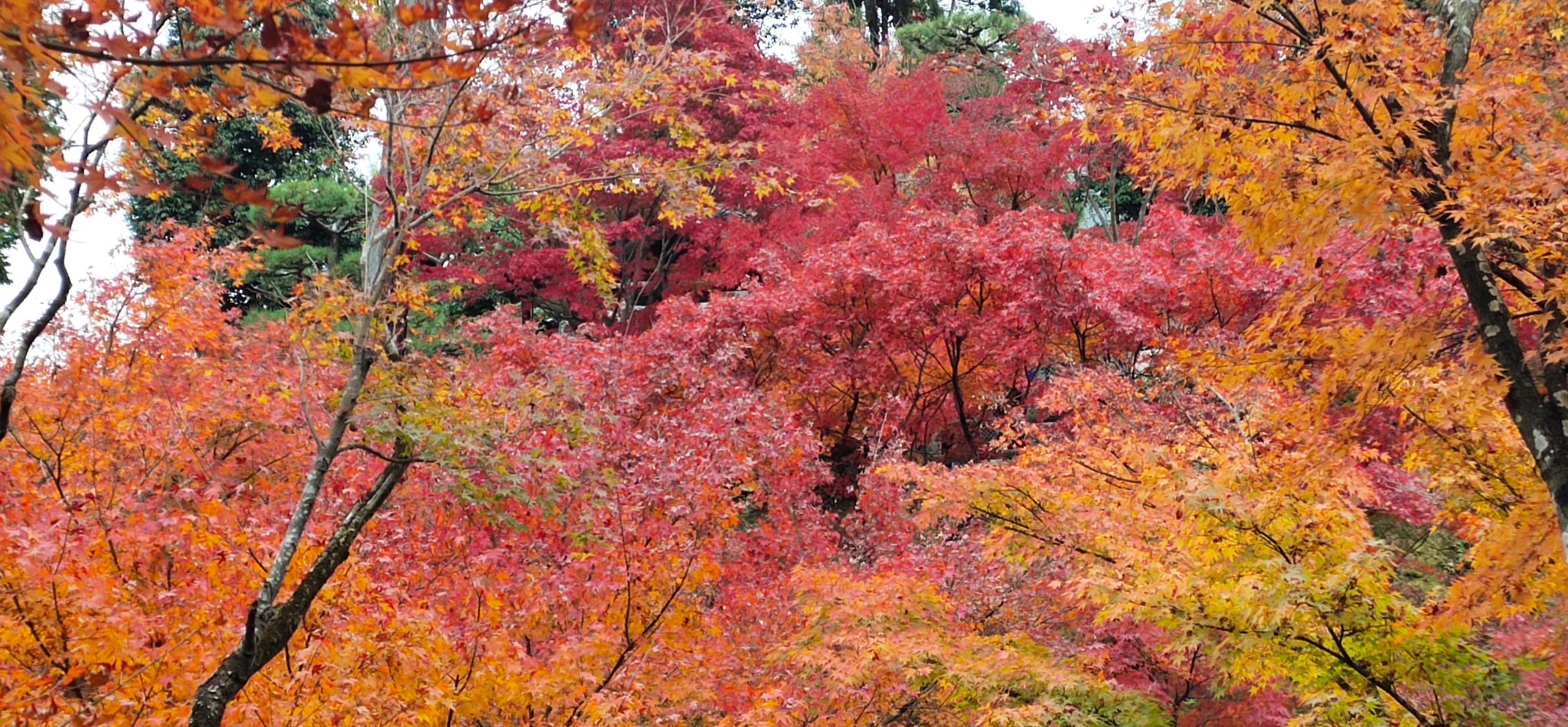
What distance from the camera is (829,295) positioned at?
41.4 ft

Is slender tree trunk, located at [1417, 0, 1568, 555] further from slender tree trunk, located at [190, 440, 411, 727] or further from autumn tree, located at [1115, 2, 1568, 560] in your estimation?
slender tree trunk, located at [190, 440, 411, 727]

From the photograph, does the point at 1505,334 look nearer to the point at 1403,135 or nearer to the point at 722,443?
the point at 1403,135

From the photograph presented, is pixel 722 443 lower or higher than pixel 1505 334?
higher

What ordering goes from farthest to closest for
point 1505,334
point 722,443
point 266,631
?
1. point 722,443
2. point 1505,334
3. point 266,631

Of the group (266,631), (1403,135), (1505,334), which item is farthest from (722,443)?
(1505,334)

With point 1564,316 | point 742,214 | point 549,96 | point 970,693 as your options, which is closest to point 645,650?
point 970,693

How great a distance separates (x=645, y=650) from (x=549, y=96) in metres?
3.64

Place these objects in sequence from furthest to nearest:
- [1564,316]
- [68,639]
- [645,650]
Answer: [645,650]
[68,639]
[1564,316]

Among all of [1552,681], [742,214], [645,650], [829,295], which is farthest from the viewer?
[742,214]

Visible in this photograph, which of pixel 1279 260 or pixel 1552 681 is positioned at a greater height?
pixel 1279 260

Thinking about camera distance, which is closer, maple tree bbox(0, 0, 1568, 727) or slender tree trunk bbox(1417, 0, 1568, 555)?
maple tree bbox(0, 0, 1568, 727)

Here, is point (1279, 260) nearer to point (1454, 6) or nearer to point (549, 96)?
point (1454, 6)

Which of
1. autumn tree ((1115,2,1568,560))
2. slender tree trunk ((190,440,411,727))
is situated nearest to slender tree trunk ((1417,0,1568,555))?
autumn tree ((1115,2,1568,560))

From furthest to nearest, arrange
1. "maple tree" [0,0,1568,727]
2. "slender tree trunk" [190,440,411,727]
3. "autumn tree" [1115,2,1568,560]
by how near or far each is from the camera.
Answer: "autumn tree" [1115,2,1568,560] → "maple tree" [0,0,1568,727] → "slender tree trunk" [190,440,411,727]
